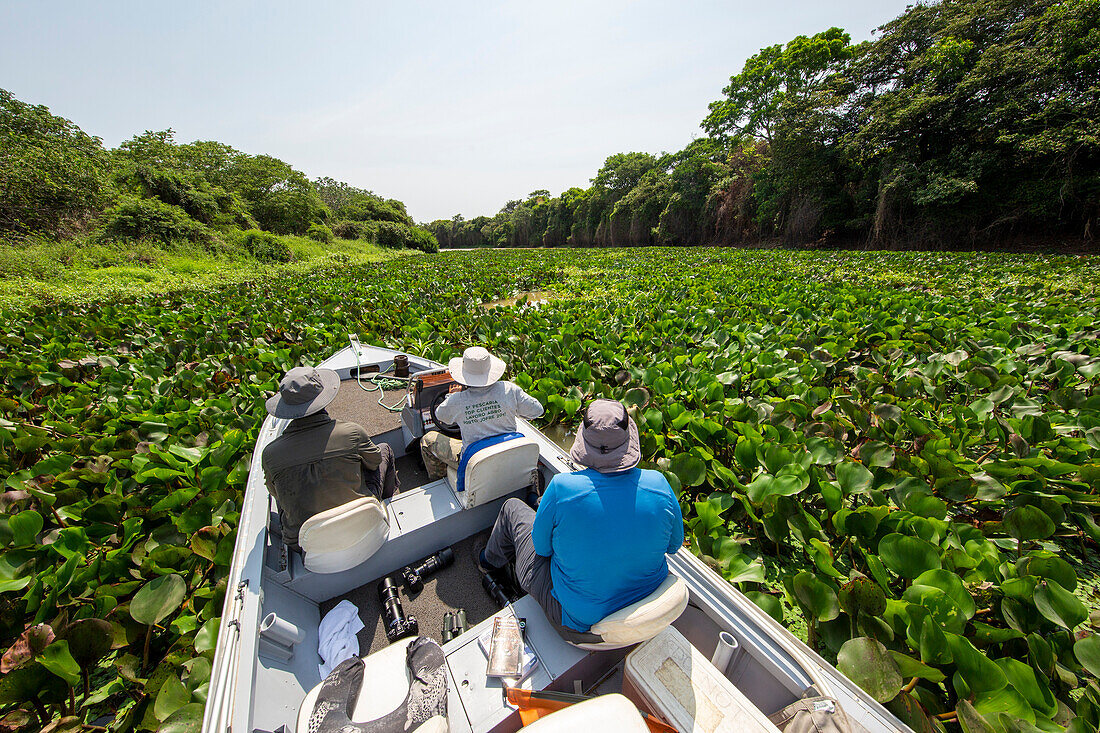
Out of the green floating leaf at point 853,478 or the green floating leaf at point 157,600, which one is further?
the green floating leaf at point 853,478

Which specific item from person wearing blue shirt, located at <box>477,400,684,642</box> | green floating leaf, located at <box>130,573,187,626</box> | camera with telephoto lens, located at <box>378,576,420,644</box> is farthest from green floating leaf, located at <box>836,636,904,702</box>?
green floating leaf, located at <box>130,573,187,626</box>

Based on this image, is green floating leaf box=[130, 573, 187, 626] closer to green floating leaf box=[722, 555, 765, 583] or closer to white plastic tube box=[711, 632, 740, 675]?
→ white plastic tube box=[711, 632, 740, 675]

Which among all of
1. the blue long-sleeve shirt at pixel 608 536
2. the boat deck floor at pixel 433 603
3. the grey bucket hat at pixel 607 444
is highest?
the grey bucket hat at pixel 607 444

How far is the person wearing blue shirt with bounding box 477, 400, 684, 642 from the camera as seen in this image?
1338 millimetres

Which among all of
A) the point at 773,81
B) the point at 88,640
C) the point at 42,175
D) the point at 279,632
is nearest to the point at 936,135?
the point at 773,81

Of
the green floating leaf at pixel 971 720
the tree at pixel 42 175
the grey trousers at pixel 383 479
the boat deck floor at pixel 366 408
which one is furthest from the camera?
the tree at pixel 42 175

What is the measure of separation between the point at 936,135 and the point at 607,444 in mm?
20671

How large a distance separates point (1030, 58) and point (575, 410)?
17893 mm

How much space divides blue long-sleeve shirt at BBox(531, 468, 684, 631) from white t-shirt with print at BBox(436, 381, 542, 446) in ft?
3.47

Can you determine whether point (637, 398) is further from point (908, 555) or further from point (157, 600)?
point (157, 600)

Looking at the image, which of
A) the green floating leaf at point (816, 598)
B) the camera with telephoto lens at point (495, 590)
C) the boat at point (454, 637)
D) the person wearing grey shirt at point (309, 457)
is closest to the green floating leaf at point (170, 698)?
the boat at point (454, 637)

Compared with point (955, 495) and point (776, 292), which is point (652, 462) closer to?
point (955, 495)

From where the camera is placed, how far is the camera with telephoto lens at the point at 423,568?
2064 mm

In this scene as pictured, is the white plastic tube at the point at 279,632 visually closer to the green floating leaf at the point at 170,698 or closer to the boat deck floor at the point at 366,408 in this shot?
the green floating leaf at the point at 170,698
